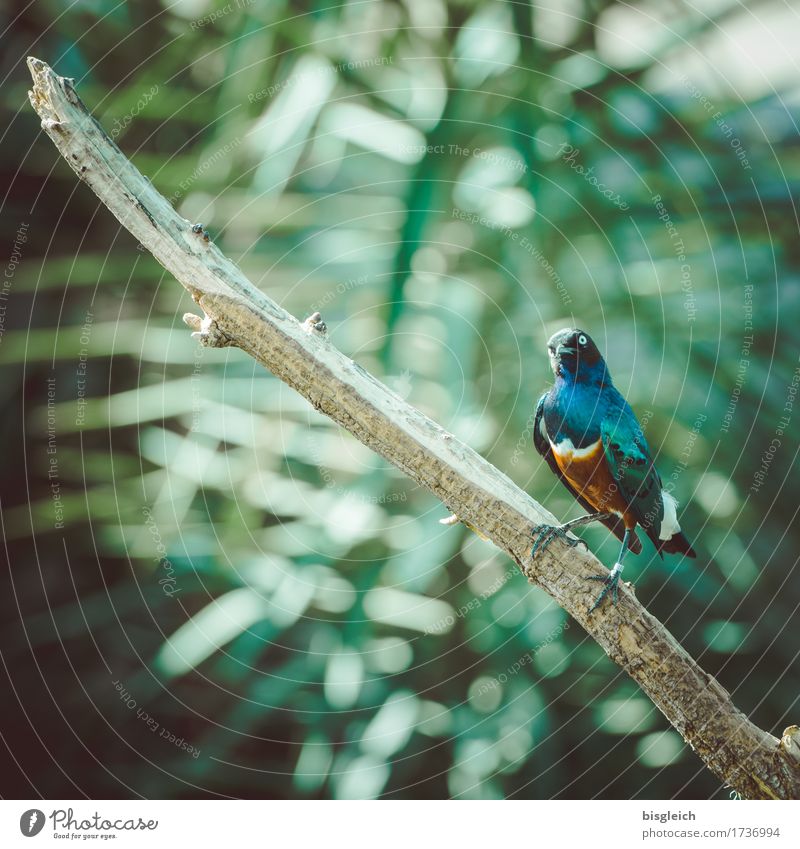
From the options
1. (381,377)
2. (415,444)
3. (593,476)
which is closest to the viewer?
(415,444)

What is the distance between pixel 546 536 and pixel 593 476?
0.44ft

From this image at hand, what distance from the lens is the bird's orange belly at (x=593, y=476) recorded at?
74cm

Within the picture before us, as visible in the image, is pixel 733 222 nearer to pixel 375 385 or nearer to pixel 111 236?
pixel 375 385

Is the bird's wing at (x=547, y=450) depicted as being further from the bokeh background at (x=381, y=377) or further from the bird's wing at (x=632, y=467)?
the bokeh background at (x=381, y=377)

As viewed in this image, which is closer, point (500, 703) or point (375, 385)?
point (375, 385)

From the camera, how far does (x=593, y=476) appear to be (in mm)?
753

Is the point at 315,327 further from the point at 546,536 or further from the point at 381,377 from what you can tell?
the point at 381,377

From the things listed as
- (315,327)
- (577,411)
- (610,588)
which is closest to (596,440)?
(577,411)

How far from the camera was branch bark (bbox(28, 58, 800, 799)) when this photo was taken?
0.64 metres

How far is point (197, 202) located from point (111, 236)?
0.18m

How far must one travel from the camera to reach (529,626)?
4.25 feet

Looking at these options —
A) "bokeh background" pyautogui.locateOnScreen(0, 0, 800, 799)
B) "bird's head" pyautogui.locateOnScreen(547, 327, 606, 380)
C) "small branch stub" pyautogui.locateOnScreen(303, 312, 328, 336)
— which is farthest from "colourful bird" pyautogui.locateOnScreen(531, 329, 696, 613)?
"bokeh background" pyautogui.locateOnScreen(0, 0, 800, 799)

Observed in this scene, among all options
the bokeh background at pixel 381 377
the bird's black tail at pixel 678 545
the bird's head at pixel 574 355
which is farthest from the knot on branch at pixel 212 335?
the bokeh background at pixel 381 377
